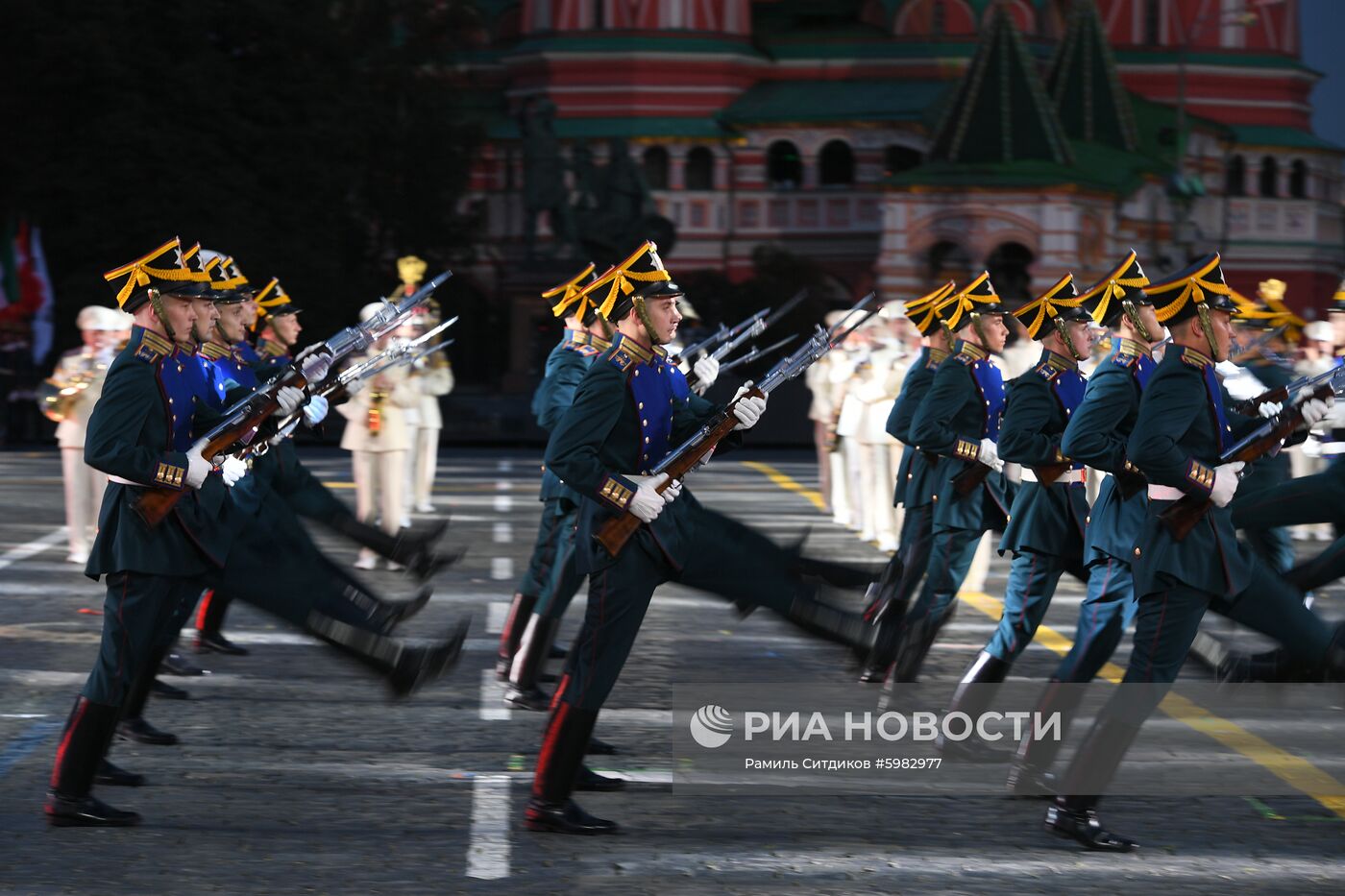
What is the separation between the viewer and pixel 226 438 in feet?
28.9

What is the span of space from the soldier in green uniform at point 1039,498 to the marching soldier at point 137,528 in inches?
125

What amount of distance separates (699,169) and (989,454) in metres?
63.3

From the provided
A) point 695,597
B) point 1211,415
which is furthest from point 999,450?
point 695,597

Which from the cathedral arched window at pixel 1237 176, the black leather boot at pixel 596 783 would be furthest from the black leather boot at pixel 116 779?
the cathedral arched window at pixel 1237 176

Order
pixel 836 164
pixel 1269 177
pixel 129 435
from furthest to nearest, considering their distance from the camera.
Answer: pixel 1269 177
pixel 836 164
pixel 129 435

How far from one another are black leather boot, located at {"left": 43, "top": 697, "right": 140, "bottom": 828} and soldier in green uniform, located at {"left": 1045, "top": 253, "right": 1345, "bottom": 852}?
3276 millimetres

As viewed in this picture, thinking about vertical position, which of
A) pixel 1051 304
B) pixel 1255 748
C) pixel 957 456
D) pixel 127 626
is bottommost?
pixel 1255 748

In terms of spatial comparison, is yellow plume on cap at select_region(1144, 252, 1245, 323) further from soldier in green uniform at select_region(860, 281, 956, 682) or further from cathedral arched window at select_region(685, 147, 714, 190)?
cathedral arched window at select_region(685, 147, 714, 190)

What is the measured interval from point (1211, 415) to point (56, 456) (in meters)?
24.5

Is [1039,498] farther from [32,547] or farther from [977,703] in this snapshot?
[32,547]

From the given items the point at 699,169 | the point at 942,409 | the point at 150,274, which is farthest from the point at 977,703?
the point at 699,169

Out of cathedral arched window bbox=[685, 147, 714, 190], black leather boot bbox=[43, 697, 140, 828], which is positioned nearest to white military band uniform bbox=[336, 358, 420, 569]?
black leather boot bbox=[43, 697, 140, 828]

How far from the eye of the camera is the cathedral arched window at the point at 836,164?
73.2 m

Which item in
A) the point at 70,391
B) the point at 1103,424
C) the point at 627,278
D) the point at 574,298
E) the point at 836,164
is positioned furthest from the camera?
the point at 836,164
